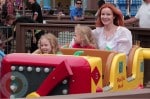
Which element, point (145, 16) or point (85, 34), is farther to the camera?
point (145, 16)

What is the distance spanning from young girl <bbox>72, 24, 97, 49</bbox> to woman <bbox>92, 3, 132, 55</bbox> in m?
0.26

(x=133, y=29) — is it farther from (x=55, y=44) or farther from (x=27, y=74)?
(x=27, y=74)

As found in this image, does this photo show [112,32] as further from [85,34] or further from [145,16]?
[145,16]

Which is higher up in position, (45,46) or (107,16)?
(107,16)

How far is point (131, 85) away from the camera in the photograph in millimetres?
6008

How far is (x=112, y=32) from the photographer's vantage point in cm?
650

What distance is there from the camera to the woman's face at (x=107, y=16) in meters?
6.52

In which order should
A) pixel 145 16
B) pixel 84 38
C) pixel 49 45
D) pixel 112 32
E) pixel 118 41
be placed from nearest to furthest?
pixel 49 45
pixel 84 38
pixel 118 41
pixel 112 32
pixel 145 16

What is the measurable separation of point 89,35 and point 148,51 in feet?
2.84

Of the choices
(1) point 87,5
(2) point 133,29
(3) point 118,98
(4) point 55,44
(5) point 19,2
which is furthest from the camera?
(1) point 87,5

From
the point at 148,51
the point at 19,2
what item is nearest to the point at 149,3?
the point at 148,51

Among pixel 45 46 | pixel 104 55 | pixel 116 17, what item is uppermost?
pixel 116 17

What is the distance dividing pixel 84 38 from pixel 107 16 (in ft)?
2.15

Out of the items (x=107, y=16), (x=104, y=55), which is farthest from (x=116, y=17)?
(x=104, y=55)
